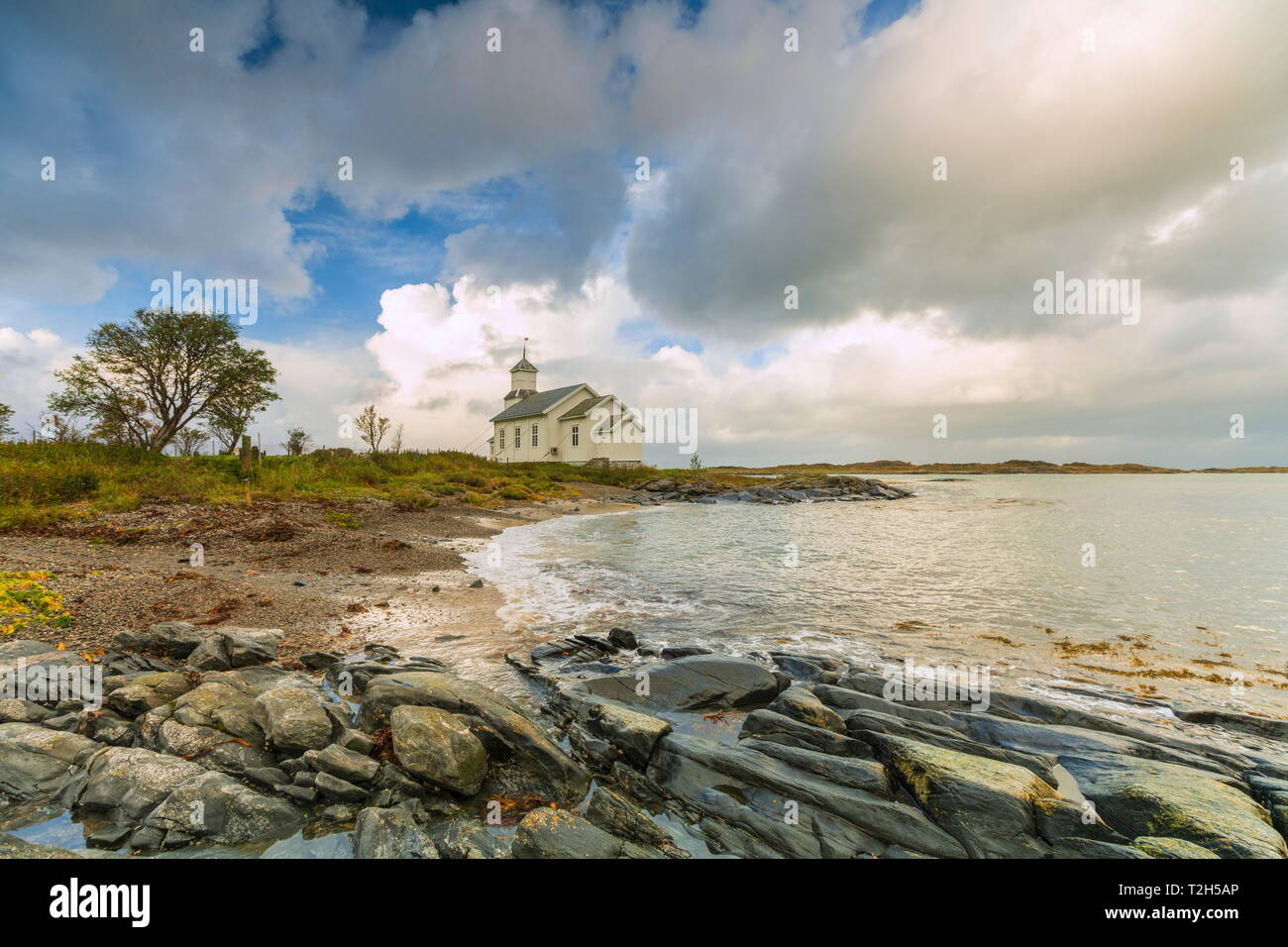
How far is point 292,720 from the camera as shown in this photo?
4.48 metres

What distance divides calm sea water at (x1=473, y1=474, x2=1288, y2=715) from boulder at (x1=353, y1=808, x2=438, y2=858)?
5.33m

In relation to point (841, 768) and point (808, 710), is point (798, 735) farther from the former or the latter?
point (841, 768)

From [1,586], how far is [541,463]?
49317 mm

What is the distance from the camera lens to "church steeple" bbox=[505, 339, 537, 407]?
69.1 m

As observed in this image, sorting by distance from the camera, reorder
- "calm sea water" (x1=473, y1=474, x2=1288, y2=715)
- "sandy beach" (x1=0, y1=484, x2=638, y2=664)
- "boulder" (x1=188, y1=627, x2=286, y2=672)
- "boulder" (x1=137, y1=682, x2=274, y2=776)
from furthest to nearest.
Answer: "calm sea water" (x1=473, y1=474, x2=1288, y2=715) < "sandy beach" (x1=0, y1=484, x2=638, y2=664) < "boulder" (x1=188, y1=627, x2=286, y2=672) < "boulder" (x1=137, y1=682, x2=274, y2=776)

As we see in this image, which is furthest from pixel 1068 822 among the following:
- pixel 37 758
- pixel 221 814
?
pixel 37 758

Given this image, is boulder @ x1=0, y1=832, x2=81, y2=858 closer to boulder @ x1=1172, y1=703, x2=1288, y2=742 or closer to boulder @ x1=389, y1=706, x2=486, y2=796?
boulder @ x1=389, y1=706, x2=486, y2=796

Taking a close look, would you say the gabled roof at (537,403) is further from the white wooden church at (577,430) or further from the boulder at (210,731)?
the boulder at (210,731)

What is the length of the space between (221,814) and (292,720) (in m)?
0.98

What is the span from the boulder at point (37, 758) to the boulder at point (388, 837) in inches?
100

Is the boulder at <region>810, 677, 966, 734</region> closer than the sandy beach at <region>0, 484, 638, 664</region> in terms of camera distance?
Yes

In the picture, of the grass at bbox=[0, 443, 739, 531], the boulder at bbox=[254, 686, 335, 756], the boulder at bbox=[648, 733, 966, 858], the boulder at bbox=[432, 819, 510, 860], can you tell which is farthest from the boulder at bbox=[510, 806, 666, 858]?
the grass at bbox=[0, 443, 739, 531]

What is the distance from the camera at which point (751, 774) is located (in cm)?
436
